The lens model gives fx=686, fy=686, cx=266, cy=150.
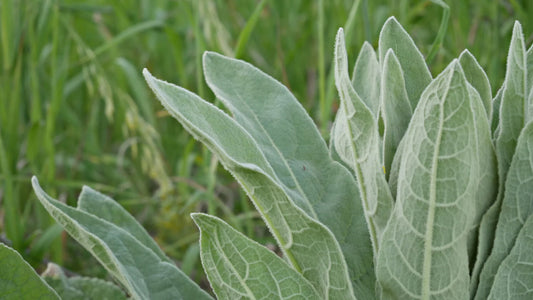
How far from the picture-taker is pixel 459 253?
1.04m

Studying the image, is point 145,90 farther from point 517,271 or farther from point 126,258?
point 517,271

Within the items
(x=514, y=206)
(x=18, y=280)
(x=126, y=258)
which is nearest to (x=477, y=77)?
(x=514, y=206)

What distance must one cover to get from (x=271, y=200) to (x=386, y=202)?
19 centimetres

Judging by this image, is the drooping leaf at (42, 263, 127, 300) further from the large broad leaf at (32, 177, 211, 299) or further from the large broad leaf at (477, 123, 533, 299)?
the large broad leaf at (477, 123, 533, 299)

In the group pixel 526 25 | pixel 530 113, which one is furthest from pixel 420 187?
pixel 526 25

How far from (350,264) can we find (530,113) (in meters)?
0.40

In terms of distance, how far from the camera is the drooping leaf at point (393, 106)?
113cm

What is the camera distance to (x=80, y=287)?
1470mm

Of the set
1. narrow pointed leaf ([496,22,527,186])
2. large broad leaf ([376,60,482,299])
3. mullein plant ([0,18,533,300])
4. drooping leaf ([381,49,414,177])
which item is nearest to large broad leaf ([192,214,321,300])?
mullein plant ([0,18,533,300])

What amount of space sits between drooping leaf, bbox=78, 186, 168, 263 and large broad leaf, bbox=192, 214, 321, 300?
1.18 ft

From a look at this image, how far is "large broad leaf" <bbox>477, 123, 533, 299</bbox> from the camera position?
3.42ft

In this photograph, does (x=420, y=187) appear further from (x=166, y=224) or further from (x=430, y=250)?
(x=166, y=224)

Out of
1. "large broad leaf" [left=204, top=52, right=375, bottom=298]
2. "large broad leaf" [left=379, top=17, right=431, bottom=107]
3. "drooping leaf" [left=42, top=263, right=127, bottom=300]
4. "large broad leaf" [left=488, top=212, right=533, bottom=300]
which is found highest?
"large broad leaf" [left=379, top=17, right=431, bottom=107]

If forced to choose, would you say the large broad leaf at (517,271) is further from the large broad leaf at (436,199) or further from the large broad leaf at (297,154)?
the large broad leaf at (297,154)
